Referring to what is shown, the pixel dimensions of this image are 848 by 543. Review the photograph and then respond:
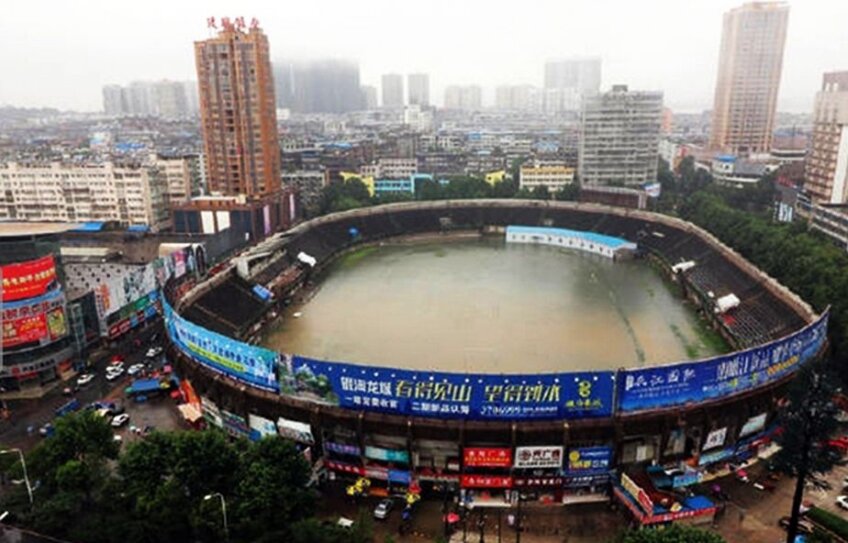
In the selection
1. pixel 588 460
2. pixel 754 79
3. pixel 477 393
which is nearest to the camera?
pixel 477 393

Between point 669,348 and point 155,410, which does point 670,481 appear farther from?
→ point 155,410

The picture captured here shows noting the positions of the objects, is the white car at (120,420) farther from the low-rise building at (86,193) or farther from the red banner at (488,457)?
the low-rise building at (86,193)

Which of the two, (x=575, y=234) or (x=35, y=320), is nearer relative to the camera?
(x=35, y=320)

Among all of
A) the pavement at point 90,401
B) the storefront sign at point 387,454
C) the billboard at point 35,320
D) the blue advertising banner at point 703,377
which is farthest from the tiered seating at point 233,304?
the blue advertising banner at point 703,377

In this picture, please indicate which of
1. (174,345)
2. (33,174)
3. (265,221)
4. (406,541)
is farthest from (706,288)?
(33,174)

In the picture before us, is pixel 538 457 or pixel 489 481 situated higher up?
pixel 538 457

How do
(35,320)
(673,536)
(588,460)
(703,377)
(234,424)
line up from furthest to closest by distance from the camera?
(35,320), (234,424), (703,377), (588,460), (673,536)

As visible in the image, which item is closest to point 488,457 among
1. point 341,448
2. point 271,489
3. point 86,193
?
point 341,448

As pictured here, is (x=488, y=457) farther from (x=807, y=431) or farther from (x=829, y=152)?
(x=829, y=152)
